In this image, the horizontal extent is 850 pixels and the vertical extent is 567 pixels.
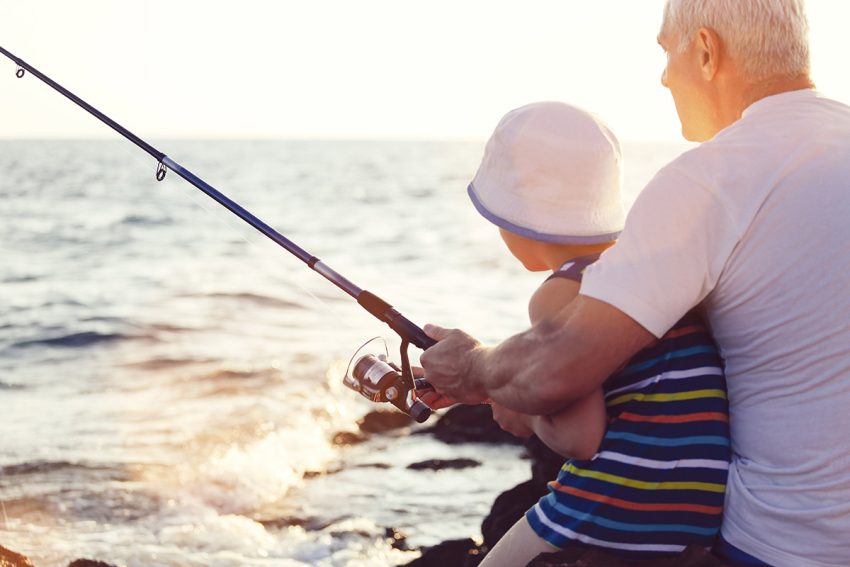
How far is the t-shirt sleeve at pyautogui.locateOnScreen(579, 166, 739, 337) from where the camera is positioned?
183 centimetres

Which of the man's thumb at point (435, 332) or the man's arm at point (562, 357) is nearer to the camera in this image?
the man's arm at point (562, 357)

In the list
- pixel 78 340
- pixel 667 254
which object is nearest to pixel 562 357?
pixel 667 254

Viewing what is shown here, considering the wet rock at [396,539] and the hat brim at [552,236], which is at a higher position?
the hat brim at [552,236]

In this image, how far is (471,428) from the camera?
6781 mm

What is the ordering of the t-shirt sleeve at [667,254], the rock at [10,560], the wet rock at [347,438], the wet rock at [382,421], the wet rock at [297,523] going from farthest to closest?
the wet rock at [382,421] → the wet rock at [347,438] → the wet rock at [297,523] → the rock at [10,560] → the t-shirt sleeve at [667,254]

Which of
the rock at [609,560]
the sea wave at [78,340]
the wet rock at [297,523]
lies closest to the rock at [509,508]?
the wet rock at [297,523]

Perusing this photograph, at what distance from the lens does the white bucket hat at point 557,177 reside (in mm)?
2162

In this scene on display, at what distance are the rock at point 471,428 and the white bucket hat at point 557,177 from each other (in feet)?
14.7

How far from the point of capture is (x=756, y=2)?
195 cm

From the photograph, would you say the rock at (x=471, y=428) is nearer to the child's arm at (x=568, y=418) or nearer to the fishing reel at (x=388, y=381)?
the fishing reel at (x=388, y=381)

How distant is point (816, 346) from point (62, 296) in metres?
13.2

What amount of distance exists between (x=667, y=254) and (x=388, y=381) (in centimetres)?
118

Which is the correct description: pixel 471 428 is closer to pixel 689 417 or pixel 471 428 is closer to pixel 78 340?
pixel 689 417

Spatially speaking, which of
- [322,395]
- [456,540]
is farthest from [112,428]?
[456,540]
